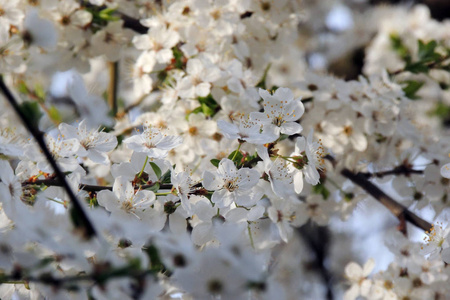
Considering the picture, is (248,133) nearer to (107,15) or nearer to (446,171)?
(446,171)

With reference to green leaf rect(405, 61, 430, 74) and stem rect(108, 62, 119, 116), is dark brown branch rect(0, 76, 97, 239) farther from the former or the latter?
green leaf rect(405, 61, 430, 74)

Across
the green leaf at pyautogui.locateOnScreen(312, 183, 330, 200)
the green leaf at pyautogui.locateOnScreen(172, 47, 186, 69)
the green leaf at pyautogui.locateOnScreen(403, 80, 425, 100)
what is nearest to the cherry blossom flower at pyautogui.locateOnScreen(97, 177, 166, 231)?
the green leaf at pyautogui.locateOnScreen(172, 47, 186, 69)

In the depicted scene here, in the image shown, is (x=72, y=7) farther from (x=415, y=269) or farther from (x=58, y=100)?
(x=415, y=269)

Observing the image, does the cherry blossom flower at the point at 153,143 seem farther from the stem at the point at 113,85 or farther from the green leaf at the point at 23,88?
the stem at the point at 113,85

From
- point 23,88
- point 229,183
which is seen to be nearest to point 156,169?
point 229,183

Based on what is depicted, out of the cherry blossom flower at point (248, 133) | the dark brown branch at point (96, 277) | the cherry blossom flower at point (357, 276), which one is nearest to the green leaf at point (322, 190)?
the cherry blossom flower at point (357, 276)

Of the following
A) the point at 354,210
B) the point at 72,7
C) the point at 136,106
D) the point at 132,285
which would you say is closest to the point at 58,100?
the point at 136,106

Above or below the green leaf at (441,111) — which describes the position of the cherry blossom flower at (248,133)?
above

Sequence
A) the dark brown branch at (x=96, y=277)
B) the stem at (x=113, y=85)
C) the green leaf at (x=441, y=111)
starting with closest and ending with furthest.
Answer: the dark brown branch at (x=96, y=277)
the stem at (x=113, y=85)
the green leaf at (x=441, y=111)
